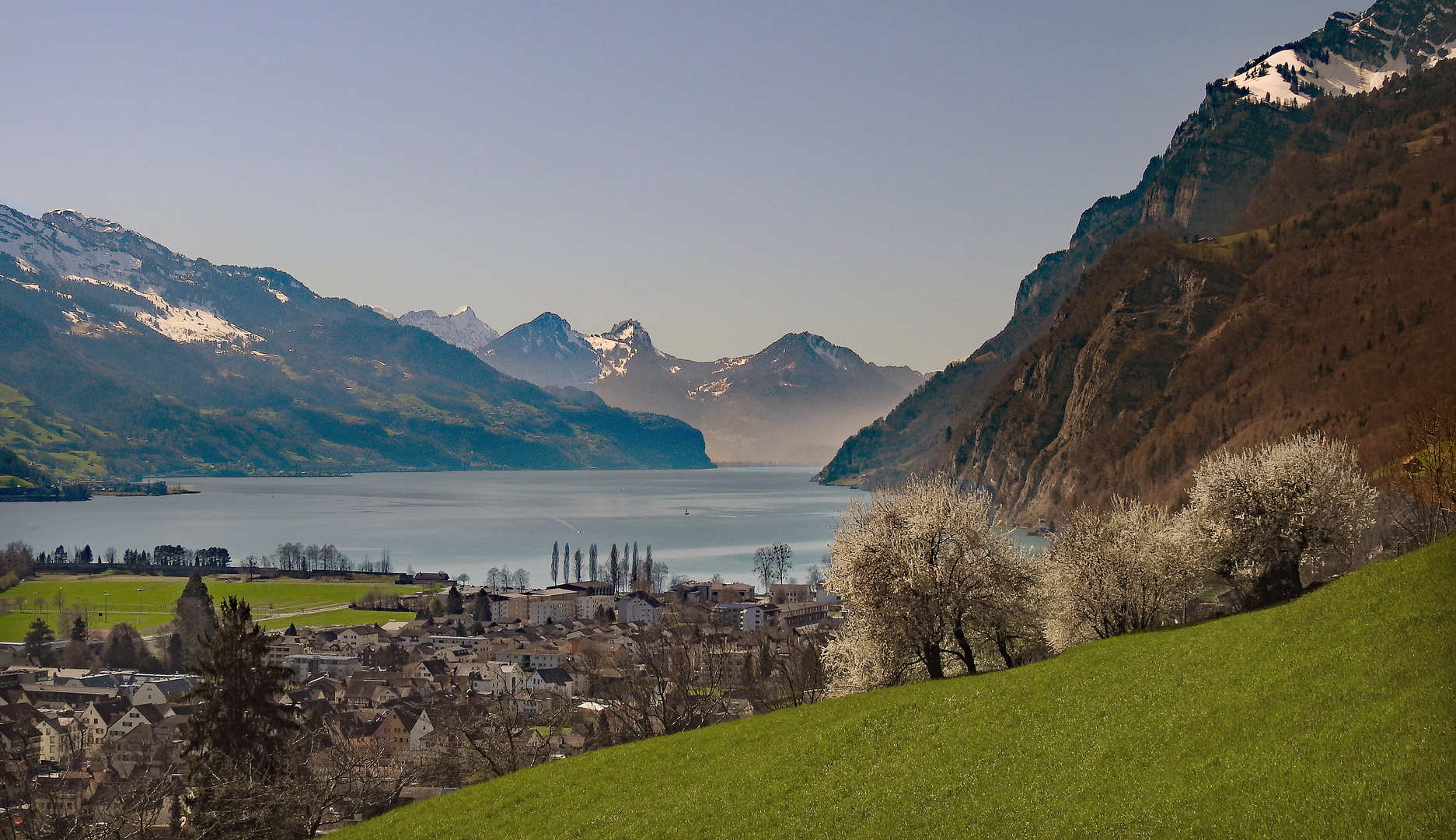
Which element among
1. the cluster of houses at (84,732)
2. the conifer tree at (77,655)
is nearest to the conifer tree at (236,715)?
the cluster of houses at (84,732)

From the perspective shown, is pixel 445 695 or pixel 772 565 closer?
pixel 445 695

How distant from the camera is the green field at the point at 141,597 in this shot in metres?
114

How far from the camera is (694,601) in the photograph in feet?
391

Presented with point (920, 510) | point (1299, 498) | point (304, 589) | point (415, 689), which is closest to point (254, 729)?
point (920, 510)

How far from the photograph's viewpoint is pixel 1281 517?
30.9 m

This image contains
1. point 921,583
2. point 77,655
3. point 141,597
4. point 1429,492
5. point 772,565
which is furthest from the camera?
point 772,565

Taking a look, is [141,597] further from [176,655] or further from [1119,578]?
[1119,578]

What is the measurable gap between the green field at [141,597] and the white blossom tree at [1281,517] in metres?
107

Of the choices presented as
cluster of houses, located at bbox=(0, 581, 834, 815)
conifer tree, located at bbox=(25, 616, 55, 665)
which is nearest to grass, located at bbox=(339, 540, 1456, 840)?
cluster of houses, located at bbox=(0, 581, 834, 815)

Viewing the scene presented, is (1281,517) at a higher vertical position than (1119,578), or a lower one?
higher

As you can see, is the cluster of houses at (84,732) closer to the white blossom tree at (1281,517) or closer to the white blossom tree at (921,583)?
the white blossom tree at (921,583)

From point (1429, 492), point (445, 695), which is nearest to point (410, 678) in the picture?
point (445, 695)

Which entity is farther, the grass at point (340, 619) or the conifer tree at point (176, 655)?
the grass at point (340, 619)

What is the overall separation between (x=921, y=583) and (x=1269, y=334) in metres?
127
